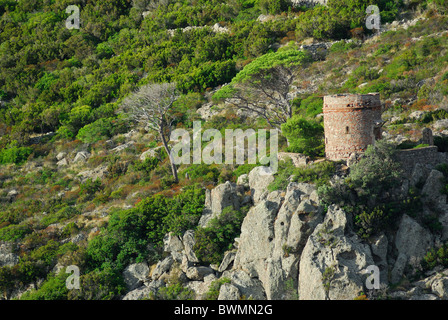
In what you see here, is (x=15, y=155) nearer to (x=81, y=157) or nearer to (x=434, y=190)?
(x=81, y=157)

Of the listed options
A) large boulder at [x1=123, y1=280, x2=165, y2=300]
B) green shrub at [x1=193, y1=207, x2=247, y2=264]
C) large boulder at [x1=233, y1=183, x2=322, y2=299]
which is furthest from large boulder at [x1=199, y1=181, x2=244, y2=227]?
large boulder at [x1=123, y1=280, x2=165, y2=300]

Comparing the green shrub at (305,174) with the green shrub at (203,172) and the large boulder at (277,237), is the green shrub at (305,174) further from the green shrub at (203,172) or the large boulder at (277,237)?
the green shrub at (203,172)

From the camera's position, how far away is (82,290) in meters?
31.7

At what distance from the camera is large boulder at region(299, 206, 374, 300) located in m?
26.7

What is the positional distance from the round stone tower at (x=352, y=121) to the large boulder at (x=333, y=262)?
4370 mm

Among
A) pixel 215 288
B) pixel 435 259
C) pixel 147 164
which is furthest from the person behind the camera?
pixel 147 164

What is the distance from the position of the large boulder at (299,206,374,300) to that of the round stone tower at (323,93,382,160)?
4.37m

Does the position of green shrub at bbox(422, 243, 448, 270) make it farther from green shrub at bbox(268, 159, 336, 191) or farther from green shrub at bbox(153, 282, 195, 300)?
green shrub at bbox(153, 282, 195, 300)

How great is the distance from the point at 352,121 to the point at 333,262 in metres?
8.60

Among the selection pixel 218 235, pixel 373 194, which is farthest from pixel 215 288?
pixel 373 194

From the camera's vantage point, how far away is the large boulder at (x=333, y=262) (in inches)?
1050

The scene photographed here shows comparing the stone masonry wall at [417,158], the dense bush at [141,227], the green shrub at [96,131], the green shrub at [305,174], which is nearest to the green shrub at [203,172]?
the dense bush at [141,227]

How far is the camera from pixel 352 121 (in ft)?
102
